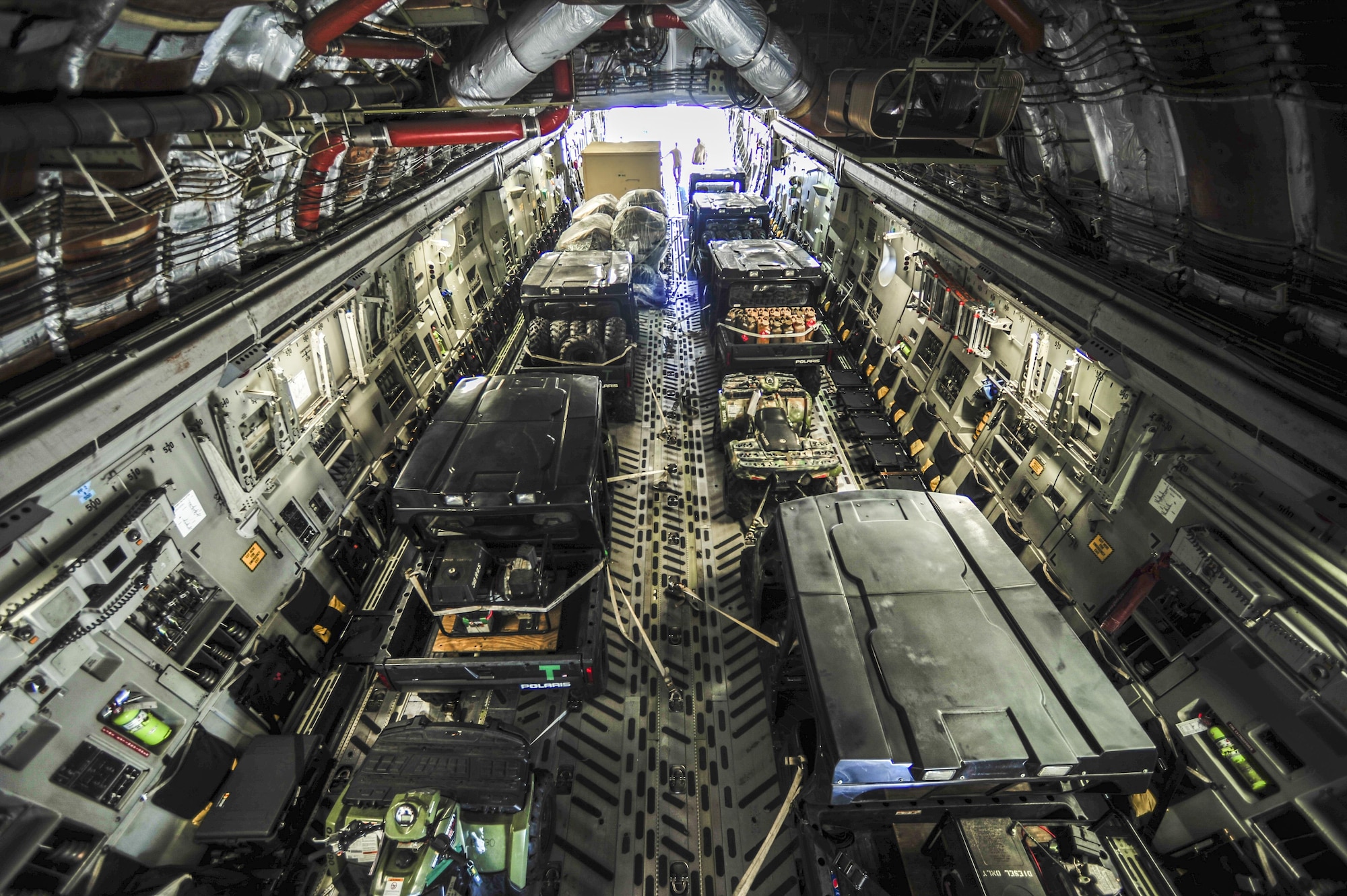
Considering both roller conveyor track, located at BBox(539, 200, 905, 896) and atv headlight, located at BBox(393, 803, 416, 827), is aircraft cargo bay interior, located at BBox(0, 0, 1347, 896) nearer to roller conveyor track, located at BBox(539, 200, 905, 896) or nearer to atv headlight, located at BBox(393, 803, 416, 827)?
roller conveyor track, located at BBox(539, 200, 905, 896)

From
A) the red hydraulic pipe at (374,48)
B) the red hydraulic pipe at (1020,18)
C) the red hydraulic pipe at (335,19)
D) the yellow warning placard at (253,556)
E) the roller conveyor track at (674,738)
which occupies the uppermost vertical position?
the red hydraulic pipe at (374,48)

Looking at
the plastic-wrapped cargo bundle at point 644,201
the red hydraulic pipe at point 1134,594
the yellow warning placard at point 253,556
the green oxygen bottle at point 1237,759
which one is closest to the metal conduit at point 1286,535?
the red hydraulic pipe at point 1134,594

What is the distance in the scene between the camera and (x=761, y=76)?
5.71 metres

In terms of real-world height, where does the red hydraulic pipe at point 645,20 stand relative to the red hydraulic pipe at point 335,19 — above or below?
above

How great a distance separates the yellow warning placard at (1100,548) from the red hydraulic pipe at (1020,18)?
12.1 feet

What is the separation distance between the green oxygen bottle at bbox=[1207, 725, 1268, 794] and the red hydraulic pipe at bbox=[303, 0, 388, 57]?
6.60 meters

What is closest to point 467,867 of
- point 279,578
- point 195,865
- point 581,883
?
point 581,883

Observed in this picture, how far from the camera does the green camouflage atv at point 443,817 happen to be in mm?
2672

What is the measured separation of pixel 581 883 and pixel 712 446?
5.06m

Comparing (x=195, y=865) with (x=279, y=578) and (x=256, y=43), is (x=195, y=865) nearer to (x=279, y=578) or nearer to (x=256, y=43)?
(x=279, y=578)

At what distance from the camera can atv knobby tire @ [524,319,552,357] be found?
8.12 m

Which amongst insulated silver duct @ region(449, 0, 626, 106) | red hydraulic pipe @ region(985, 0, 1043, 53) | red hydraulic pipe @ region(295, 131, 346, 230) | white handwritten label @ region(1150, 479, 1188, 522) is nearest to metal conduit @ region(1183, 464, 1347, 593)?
white handwritten label @ region(1150, 479, 1188, 522)

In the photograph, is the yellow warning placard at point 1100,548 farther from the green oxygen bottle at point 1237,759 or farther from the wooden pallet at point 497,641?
the wooden pallet at point 497,641

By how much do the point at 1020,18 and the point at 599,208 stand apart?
32.1 feet
